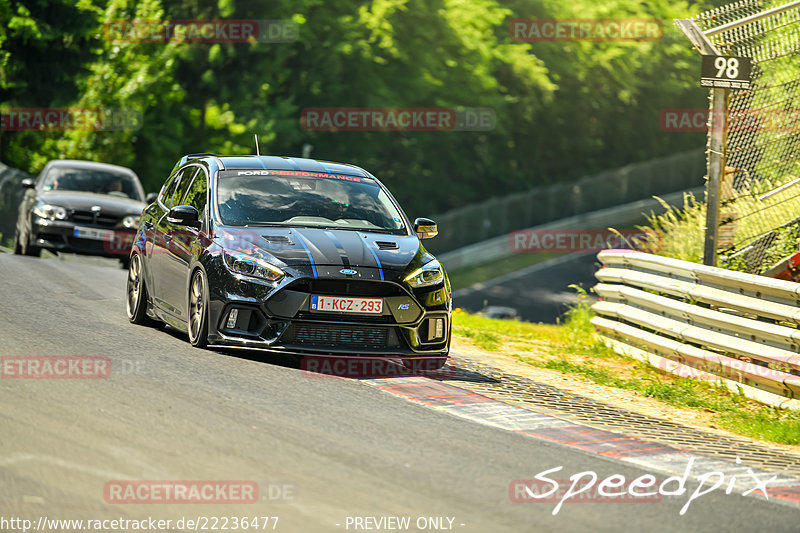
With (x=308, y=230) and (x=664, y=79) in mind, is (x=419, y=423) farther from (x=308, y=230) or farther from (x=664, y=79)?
(x=664, y=79)

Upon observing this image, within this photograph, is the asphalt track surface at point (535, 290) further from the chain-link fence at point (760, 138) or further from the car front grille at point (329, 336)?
the car front grille at point (329, 336)

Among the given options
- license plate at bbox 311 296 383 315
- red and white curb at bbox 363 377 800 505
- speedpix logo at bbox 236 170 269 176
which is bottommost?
red and white curb at bbox 363 377 800 505

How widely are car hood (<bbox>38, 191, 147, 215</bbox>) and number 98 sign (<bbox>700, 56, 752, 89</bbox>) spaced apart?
1136cm

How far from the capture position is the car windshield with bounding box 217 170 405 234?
10.5 meters

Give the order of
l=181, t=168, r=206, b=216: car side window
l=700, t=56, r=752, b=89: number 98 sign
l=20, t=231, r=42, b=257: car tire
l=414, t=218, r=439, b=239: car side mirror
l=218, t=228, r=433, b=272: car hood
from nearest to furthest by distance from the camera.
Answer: l=218, t=228, r=433, b=272: car hood, l=181, t=168, r=206, b=216: car side window, l=414, t=218, r=439, b=239: car side mirror, l=700, t=56, r=752, b=89: number 98 sign, l=20, t=231, r=42, b=257: car tire

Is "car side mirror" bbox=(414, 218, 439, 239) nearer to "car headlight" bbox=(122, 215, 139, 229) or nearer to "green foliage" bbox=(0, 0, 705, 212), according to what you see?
"car headlight" bbox=(122, 215, 139, 229)

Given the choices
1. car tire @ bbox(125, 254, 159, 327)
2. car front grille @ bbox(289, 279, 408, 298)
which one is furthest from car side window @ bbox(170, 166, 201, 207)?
car front grille @ bbox(289, 279, 408, 298)

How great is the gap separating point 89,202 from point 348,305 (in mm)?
11564

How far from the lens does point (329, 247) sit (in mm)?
9797

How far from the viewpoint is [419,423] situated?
7.92 meters

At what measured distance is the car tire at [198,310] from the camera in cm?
991

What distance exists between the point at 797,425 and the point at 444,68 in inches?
1527

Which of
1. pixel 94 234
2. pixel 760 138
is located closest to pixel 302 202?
pixel 760 138

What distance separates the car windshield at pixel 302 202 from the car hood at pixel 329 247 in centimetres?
25
